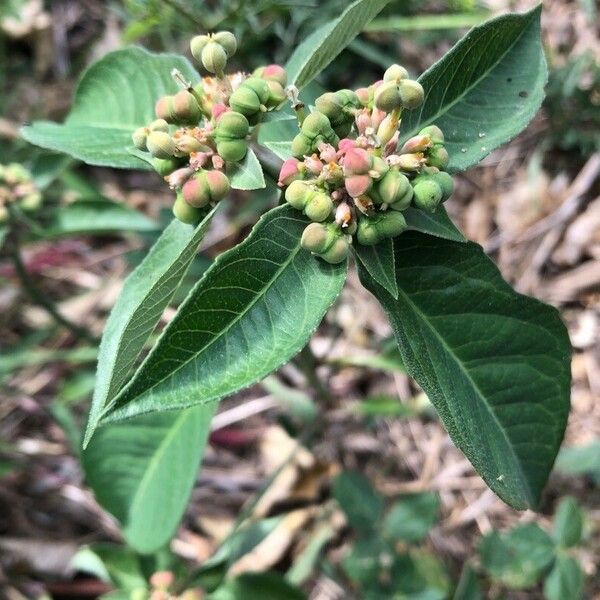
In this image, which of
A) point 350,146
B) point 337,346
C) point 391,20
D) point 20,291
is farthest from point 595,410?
point 20,291

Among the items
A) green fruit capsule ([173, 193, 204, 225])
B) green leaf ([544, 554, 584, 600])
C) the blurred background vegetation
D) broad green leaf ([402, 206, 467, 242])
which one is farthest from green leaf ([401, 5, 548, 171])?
green leaf ([544, 554, 584, 600])

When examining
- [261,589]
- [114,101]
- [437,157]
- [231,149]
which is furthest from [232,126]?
[261,589]

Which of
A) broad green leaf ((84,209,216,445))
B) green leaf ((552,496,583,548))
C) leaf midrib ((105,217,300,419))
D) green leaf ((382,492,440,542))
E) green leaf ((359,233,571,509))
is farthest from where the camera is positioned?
green leaf ((382,492,440,542))

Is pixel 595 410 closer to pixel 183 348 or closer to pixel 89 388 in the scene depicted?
pixel 89 388

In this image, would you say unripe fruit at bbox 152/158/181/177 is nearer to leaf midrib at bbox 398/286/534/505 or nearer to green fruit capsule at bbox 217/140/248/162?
green fruit capsule at bbox 217/140/248/162

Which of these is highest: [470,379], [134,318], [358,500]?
[134,318]

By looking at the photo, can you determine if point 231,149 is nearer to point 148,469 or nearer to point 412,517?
point 148,469

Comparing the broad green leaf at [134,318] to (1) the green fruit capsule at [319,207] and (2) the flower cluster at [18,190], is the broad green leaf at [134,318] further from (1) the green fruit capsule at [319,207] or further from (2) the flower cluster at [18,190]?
(2) the flower cluster at [18,190]

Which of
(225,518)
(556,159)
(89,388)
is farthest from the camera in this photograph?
(556,159)
